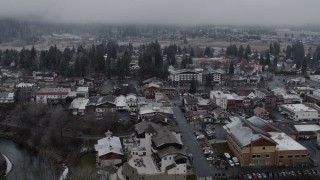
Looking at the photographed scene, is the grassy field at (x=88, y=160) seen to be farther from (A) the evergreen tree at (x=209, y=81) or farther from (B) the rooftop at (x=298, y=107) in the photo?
(A) the evergreen tree at (x=209, y=81)

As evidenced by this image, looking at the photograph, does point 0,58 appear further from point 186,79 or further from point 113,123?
point 113,123

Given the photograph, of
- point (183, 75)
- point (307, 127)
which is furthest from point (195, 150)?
point (183, 75)

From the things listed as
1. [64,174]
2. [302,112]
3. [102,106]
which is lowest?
[64,174]

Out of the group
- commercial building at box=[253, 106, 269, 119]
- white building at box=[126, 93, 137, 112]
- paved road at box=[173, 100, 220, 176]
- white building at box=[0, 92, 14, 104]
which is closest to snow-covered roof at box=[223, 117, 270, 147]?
paved road at box=[173, 100, 220, 176]

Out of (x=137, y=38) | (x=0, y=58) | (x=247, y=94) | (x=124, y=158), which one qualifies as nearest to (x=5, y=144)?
(x=124, y=158)

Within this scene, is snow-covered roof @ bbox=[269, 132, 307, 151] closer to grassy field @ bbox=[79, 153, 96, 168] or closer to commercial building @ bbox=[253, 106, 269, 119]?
commercial building @ bbox=[253, 106, 269, 119]

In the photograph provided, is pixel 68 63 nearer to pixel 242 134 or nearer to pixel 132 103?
pixel 132 103

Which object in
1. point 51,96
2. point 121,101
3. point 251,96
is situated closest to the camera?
point 121,101

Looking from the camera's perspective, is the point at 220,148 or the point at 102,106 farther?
the point at 102,106
